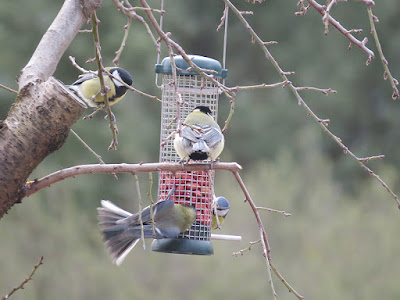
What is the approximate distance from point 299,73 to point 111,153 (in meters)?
6.15

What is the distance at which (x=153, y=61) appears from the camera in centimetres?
1451

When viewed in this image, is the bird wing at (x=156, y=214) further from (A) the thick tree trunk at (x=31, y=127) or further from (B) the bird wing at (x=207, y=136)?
(A) the thick tree trunk at (x=31, y=127)

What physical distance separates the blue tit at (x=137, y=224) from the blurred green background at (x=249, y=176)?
5776 mm

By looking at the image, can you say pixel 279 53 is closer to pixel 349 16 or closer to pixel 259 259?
pixel 349 16

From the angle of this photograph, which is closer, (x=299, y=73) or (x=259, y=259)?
(x=259, y=259)

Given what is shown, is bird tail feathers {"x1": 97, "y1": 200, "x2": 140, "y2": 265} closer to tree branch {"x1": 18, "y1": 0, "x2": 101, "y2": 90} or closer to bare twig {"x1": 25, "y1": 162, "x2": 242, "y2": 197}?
bare twig {"x1": 25, "y1": 162, "x2": 242, "y2": 197}

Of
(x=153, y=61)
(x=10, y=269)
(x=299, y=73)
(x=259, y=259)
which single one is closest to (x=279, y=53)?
(x=299, y=73)

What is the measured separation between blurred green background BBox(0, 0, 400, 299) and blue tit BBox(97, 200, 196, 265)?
578 centimetres

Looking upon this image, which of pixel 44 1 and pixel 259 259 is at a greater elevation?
pixel 44 1

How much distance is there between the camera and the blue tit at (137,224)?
4.23 meters

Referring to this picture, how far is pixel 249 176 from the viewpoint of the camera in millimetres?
13195

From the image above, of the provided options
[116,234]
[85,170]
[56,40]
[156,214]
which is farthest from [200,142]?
[56,40]

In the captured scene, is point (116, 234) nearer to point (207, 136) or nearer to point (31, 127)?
point (207, 136)

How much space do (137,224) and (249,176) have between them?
29.6 feet
